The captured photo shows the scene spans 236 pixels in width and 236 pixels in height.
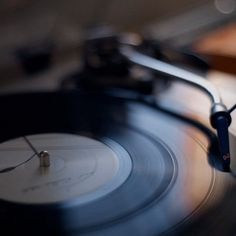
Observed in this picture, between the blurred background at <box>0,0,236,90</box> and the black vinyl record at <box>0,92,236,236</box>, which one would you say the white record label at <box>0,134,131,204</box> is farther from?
the blurred background at <box>0,0,236,90</box>

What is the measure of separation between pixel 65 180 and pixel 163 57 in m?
0.44

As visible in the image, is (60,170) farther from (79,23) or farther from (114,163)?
(79,23)

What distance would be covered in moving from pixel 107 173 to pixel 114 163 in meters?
0.03

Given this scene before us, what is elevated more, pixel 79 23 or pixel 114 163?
pixel 79 23

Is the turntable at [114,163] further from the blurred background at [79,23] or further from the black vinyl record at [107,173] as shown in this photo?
the blurred background at [79,23]

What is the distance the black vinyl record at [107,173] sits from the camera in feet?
1.65

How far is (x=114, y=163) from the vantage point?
0.64 metres

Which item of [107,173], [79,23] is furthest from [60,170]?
[79,23]

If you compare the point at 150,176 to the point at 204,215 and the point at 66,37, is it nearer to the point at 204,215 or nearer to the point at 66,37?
the point at 204,215

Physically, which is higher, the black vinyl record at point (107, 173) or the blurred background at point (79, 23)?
the blurred background at point (79, 23)

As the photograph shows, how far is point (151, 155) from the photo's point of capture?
64cm

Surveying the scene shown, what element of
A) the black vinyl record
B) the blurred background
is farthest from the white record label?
the blurred background

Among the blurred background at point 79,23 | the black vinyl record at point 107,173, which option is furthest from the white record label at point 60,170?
the blurred background at point 79,23

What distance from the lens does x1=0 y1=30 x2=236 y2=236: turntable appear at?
51 centimetres
